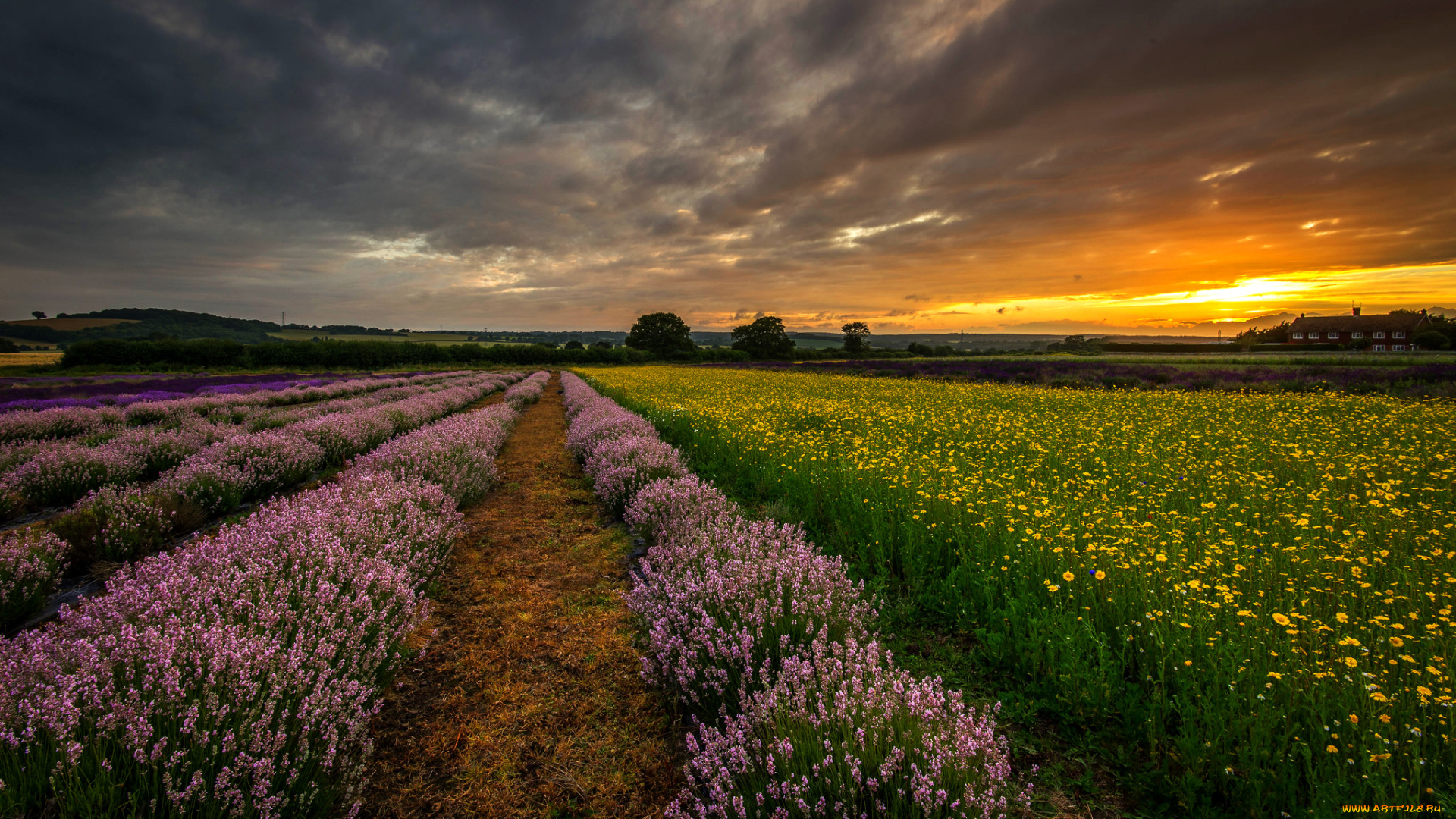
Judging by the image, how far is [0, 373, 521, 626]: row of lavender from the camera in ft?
12.5

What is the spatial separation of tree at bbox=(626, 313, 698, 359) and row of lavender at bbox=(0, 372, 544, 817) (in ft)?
281

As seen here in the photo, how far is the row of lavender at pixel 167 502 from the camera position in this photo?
381 cm

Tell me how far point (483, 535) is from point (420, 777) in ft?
12.2

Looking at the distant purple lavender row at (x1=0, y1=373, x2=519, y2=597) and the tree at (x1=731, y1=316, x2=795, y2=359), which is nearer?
the distant purple lavender row at (x1=0, y1=373, x2=519, y2=597)

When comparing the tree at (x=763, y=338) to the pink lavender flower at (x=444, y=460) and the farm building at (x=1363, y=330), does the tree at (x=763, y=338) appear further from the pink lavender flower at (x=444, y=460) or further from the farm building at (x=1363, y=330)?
the pink lavender flower at (x=444, y=460)

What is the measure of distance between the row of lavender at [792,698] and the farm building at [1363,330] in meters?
69.1

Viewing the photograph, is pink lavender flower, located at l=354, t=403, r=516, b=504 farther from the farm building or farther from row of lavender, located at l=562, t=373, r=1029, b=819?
the farm building

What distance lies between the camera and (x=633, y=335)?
93.9 meters

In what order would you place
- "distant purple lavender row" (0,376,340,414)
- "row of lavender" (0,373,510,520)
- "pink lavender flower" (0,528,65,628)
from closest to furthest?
"pink lavender flower" (0,528,65,628), "row of lavender" (0,373,510,520), "distant purple lavender row" (0,376,340,414)

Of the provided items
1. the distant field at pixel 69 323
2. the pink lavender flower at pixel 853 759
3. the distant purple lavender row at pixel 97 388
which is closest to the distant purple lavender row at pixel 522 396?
the distant purple lavender row at pixel 97 388

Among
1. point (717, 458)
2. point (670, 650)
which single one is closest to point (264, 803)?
point (670, 650)

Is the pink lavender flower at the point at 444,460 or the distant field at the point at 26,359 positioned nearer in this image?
the pink lavender flower at the point at 444,460

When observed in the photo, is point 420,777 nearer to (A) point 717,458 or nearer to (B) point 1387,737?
(B) point 1387,737

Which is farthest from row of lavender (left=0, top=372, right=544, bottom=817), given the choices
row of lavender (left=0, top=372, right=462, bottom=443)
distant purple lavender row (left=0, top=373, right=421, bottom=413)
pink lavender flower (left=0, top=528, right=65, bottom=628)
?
distant purple lavender row (left=0, top=373, right=421, bottom=413)
